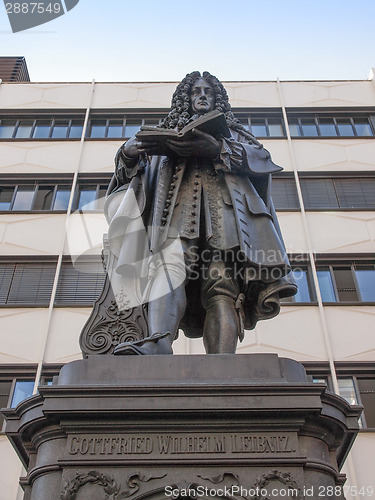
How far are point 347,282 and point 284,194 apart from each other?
4.28 metres

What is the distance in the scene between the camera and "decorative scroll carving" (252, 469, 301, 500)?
10.2ft

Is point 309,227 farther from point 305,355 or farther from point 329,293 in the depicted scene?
point 305,355

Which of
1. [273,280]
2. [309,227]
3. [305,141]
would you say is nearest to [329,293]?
[309,227]

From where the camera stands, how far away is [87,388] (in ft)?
11.1

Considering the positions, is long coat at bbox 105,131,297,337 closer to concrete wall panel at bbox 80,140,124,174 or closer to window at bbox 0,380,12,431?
window at bbox 0,380,12,431

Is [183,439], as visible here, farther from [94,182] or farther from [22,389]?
[94,182]

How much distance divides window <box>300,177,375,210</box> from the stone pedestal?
17.4 m

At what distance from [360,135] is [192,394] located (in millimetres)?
21689

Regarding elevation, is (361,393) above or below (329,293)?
below

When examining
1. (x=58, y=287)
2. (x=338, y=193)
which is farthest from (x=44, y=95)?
(x=338, y=193)

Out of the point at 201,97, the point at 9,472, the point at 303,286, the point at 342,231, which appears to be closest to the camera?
the point at 201,97

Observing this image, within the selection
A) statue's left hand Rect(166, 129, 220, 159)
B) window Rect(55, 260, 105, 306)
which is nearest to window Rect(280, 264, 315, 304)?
window Rect(55, 260, 105, 306)

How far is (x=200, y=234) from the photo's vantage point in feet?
16.7

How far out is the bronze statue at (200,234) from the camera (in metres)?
4.66
